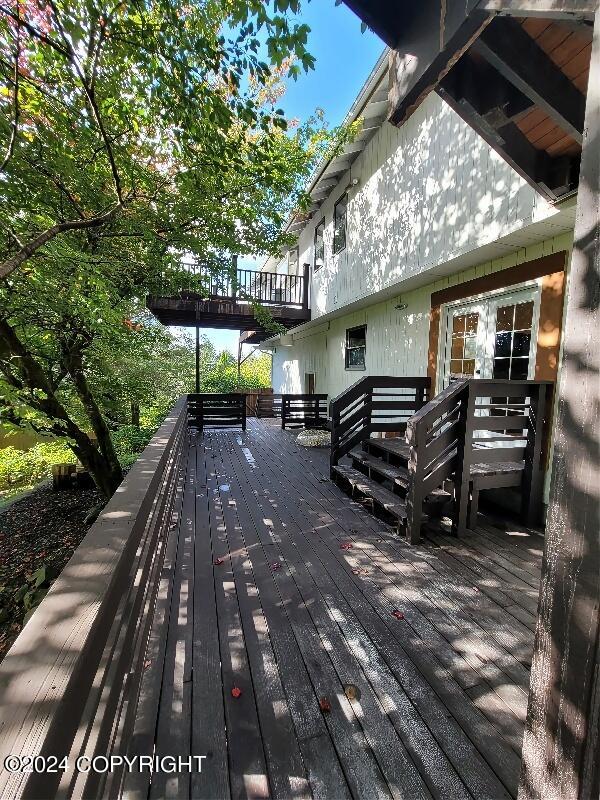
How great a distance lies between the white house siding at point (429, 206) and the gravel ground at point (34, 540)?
21.8ft

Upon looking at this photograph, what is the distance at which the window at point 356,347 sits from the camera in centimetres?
759

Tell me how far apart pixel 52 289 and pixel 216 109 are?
2794mm

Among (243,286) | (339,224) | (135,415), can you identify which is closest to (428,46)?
(339,224)

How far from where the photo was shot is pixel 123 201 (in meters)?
3.58

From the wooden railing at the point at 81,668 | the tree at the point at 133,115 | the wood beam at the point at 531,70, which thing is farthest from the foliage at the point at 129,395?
the wood beam at the point at 531,70

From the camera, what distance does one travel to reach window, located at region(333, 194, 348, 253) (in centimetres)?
736

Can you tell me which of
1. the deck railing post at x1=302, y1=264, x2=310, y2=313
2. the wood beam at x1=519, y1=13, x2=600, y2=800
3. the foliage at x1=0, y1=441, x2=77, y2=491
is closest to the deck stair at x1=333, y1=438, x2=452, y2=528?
the wood beam at x1=519, y1=13, x2=600, y2=800

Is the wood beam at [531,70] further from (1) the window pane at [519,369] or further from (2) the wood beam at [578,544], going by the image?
(1) the window pane at [519,369]

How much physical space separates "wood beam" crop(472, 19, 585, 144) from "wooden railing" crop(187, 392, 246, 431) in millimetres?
7295

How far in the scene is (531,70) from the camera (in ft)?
6.10

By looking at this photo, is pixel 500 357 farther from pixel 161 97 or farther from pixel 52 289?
pixel 52 289

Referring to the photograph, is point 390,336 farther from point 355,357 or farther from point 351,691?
Result: point 351,691

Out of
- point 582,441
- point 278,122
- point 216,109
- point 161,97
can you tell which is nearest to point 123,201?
point 161,97

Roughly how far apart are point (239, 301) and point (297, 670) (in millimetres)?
8499
